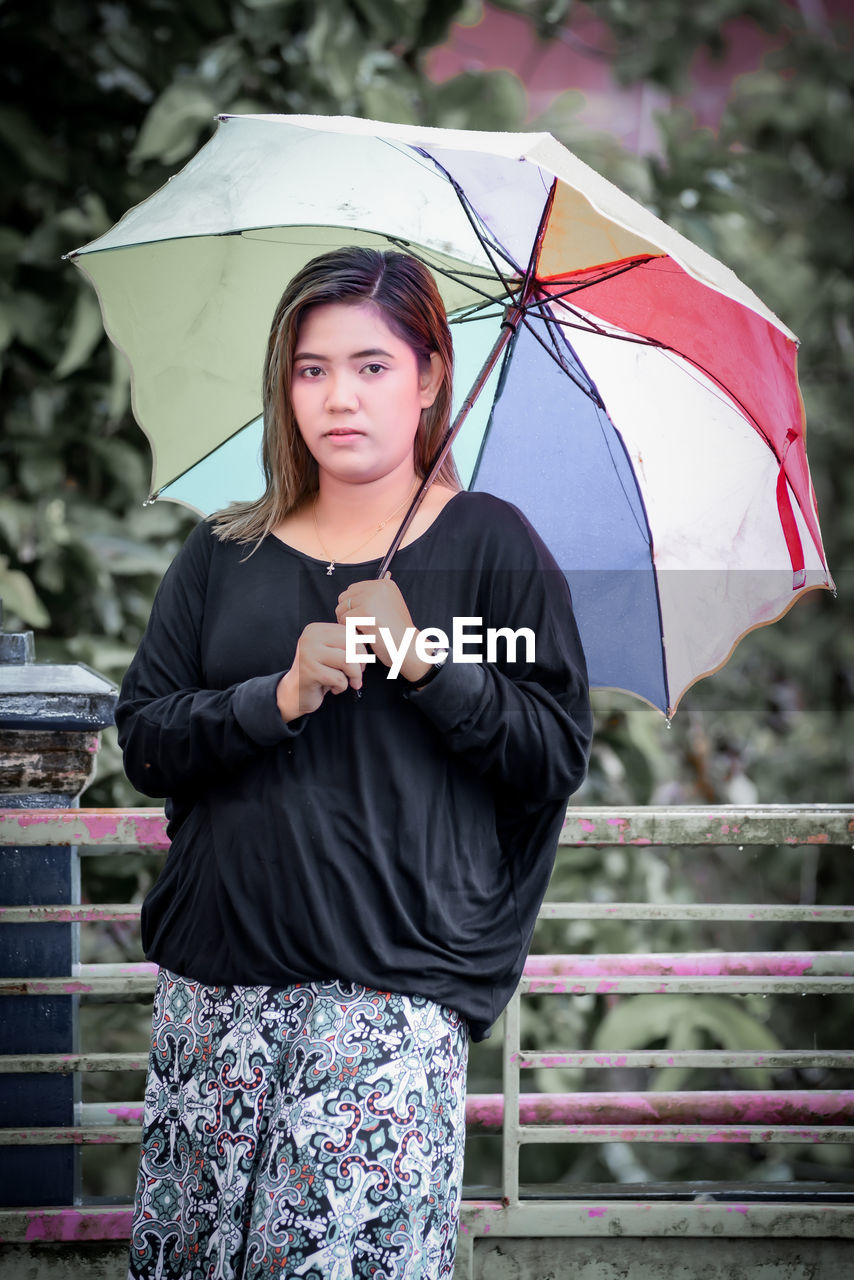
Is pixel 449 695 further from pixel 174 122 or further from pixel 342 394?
pixel 174 122

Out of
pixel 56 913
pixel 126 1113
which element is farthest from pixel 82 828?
pixel 126 1113

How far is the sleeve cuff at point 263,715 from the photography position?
124 centimetres

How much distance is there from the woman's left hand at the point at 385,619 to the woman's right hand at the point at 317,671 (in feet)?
0.07

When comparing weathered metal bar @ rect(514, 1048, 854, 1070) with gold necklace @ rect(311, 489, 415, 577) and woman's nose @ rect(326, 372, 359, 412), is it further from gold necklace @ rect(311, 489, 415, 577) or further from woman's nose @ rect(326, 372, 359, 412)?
woman's nose @ rect(326, 372, 359, 412)

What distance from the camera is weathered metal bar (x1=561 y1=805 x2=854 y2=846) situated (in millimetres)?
1903

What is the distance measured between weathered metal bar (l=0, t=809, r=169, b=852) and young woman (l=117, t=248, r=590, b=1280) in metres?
0.50

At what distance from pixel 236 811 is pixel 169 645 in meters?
0.20

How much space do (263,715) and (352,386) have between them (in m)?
0.35

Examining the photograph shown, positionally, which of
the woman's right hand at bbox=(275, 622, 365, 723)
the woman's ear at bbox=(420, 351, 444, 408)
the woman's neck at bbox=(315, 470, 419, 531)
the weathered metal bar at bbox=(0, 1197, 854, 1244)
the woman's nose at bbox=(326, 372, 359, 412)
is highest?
the woman's ear at bbox=(420, 351, 444, 408)

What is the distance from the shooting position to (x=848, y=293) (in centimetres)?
408

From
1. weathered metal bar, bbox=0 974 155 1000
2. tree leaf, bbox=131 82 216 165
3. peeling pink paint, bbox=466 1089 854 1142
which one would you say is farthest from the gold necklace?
tree leaf, bbox=131 82 216 165

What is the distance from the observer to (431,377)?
4.49 feet

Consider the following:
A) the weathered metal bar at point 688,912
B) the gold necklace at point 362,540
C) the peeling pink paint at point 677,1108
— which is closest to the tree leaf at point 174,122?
the gold necklace at point 362,540

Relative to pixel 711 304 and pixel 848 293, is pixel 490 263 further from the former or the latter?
pixel 848 293
